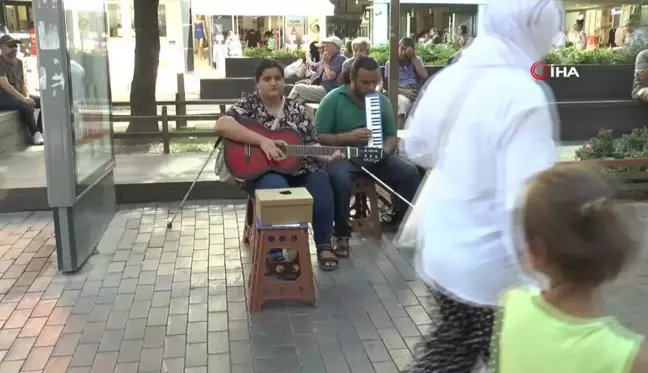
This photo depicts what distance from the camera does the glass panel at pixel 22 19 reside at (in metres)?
16.2

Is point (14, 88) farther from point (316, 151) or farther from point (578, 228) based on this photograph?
point (578, 228)

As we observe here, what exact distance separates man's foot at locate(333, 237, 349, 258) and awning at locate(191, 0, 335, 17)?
408 inches

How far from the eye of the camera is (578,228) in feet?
4.30

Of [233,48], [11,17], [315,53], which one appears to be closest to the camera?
[315,53]

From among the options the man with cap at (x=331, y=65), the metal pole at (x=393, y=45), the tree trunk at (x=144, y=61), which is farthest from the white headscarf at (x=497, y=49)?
the tree trunk at (x=144, y=61)

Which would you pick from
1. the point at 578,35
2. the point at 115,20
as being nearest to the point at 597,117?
the point at 578,35

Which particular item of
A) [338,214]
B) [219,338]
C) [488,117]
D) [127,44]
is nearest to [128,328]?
[219,338]

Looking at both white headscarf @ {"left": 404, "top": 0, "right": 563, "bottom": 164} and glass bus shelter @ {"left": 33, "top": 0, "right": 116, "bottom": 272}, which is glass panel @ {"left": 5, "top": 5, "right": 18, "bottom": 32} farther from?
white headscarf @ {"left": 404, "top": 0, "right": 563, "bottom": 164}

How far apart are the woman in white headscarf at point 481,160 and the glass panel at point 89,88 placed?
3088 mm

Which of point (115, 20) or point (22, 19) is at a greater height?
point (115, 20)

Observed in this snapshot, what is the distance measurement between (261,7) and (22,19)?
6.20 meters

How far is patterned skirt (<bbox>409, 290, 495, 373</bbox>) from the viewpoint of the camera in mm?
2014

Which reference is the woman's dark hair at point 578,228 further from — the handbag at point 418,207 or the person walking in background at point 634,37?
the person walking in background at point 634,37

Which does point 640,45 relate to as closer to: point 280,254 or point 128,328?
point 280,254
